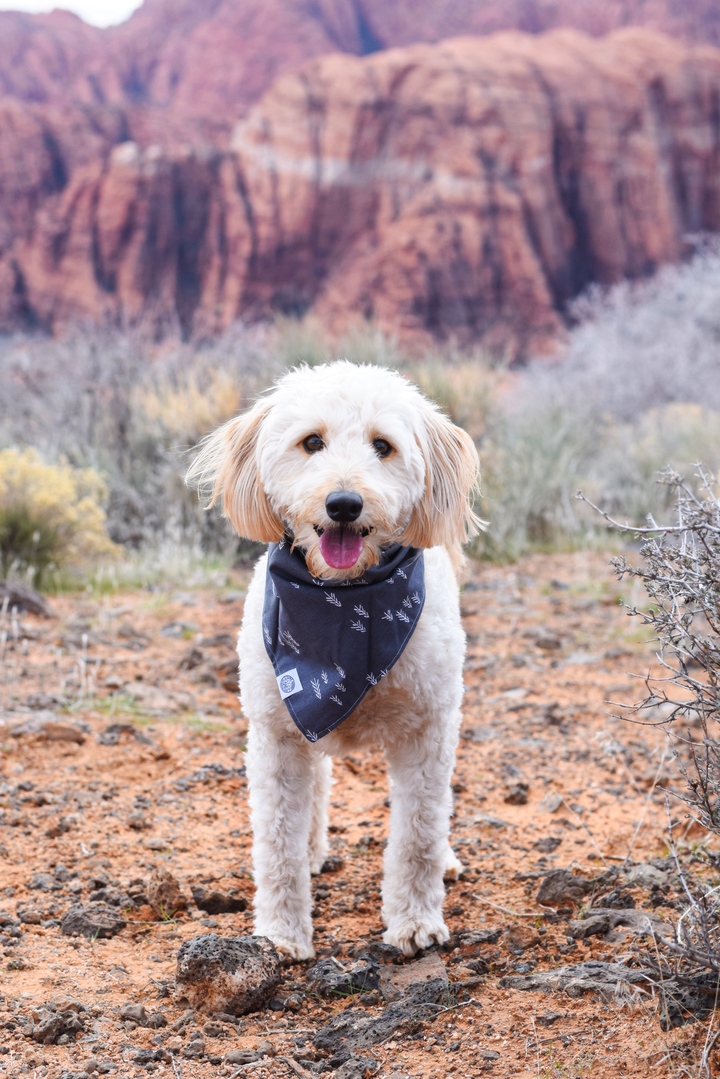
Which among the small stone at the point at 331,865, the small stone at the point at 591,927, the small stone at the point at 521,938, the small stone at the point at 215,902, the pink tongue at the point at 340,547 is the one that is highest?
the pink tongue at the point at 340,547

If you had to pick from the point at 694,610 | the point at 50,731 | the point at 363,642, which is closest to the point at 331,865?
the point at 363,642

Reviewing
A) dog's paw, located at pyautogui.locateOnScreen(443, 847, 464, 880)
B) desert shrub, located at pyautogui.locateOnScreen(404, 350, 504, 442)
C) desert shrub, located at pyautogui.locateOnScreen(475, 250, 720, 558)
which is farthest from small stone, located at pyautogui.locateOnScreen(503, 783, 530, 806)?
desert shrub, located at pyautogui.locateOnScreen(404, 350, 504, 442)

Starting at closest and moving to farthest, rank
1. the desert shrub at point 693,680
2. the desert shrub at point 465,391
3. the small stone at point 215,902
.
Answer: the desert shrub at point 693,680 → the small stone at point 215,902 → the desert shrub at point 465,391

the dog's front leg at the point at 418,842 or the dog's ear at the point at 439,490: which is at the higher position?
the dog's ear at the point at 439,490

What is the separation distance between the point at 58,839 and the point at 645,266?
37767mm

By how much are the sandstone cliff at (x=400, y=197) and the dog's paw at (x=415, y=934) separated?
32.8m

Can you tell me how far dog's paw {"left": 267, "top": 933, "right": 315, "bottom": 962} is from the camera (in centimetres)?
302

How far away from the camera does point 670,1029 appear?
218cm

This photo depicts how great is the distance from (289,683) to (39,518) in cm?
575

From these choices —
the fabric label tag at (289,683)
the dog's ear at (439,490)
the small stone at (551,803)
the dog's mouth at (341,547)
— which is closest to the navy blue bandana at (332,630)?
the fabric label tag at (289,683)

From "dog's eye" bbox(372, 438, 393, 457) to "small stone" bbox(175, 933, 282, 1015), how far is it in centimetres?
160

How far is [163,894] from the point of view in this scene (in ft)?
10.9

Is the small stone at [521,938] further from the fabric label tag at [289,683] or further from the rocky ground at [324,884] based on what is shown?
the fabric label tag at [289,683]

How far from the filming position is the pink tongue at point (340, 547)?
2.79 metres
